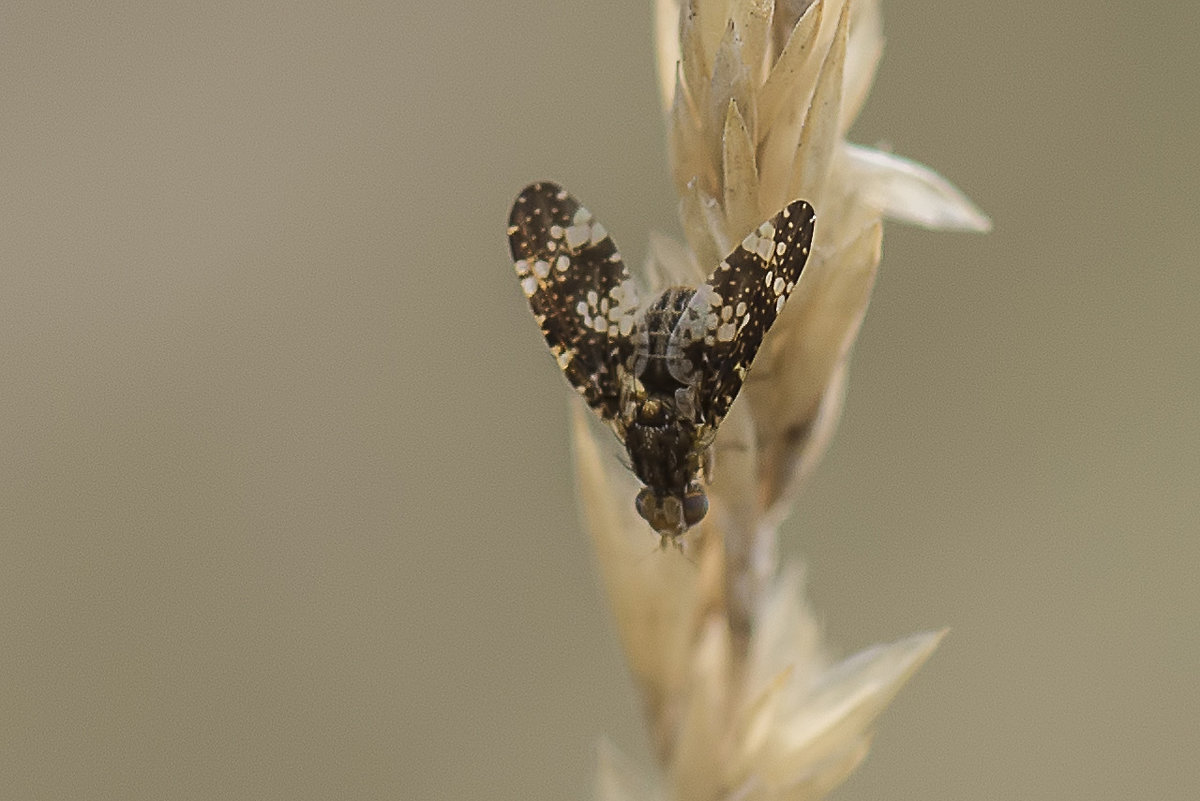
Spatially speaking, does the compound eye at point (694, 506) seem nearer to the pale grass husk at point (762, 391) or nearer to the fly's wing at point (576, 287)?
the pale grass husk at point (762, 391)

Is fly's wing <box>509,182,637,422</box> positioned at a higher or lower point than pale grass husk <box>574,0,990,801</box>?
higher

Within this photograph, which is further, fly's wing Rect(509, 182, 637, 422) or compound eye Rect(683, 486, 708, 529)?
fly's wing Rect(509, 182, 637, 422)

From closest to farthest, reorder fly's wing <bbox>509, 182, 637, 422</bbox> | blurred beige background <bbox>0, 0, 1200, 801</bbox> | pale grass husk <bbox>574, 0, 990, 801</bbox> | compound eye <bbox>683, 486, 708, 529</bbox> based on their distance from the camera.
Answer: pale grass husk <bbox>574, 0, 990, 801</bbox> < compound eye <bbox>683, 486, 708, 529</bbox> < fly's wing <bbox>509, 182, 637, 422</bbox> < blurred beige background <bbox>0, 0, 1200, 801</bbox>

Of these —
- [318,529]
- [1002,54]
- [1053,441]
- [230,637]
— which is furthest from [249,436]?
[1002,54]

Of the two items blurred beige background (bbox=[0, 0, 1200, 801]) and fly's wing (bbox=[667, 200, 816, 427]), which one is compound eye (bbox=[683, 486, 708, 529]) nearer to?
fly's wing (bbox=[667, 200, 816, 427])

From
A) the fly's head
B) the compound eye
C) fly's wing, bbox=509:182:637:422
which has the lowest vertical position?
the compound eye

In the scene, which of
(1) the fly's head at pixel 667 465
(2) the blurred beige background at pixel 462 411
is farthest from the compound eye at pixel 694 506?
(2) the blurred beige background at pixel 462 411

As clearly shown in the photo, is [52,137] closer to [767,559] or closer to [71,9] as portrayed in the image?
[71,9]

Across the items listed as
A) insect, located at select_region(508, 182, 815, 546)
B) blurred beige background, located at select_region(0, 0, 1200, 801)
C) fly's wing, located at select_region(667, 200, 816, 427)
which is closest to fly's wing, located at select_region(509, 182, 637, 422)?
insect, located at select_region(508, 182, 815, 546)
